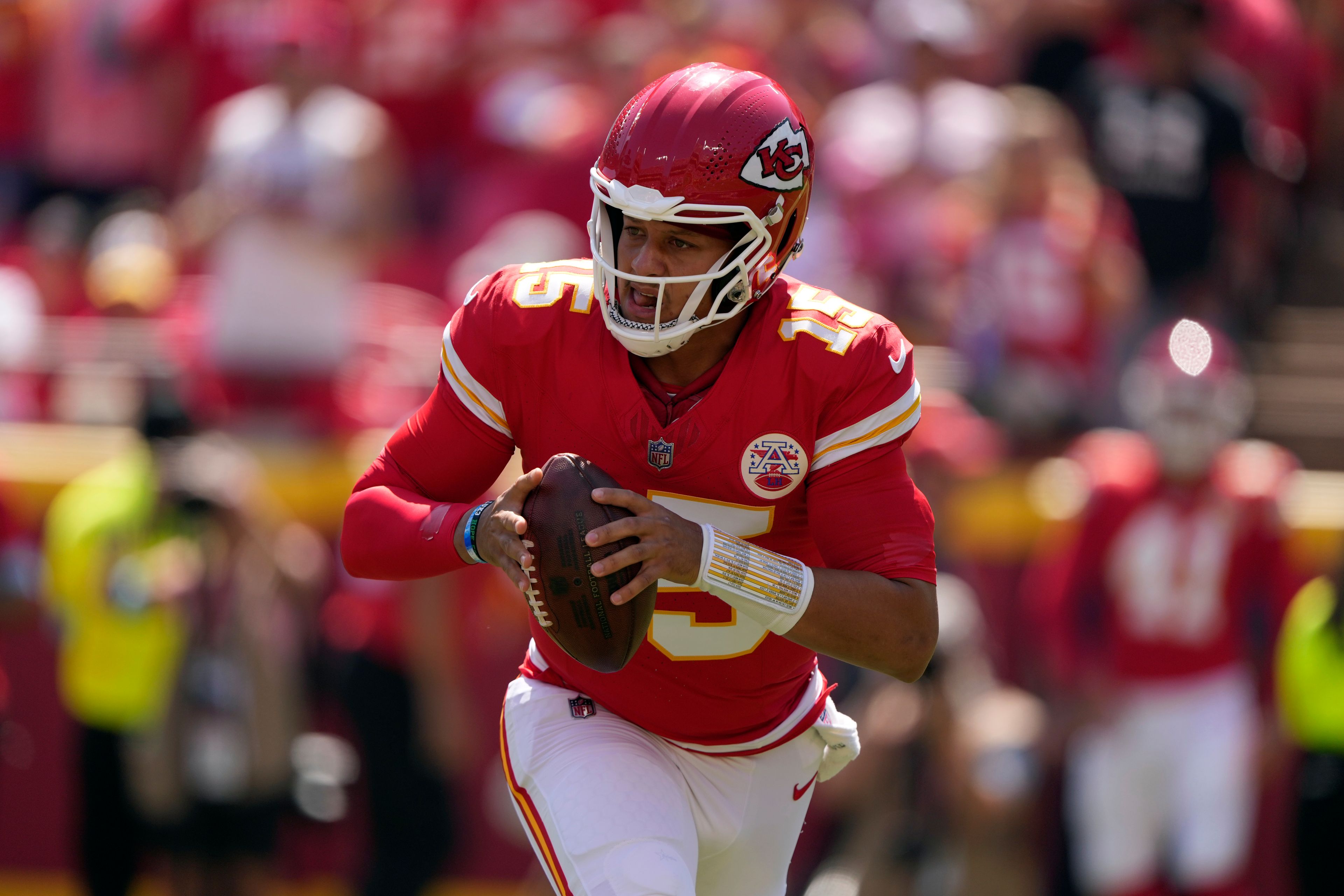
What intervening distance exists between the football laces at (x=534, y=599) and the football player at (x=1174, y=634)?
398 cm

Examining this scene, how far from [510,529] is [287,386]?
14.1ft

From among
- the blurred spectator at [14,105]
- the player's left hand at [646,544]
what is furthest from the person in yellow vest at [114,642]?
the player's left hand at [646,544]

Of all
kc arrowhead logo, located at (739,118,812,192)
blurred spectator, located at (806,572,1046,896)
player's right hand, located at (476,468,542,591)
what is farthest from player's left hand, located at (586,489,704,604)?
blurred spectator, located at (806,572,1046,896)

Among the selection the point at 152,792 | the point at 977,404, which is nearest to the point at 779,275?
the point at 977,404

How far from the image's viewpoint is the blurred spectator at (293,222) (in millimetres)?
6871

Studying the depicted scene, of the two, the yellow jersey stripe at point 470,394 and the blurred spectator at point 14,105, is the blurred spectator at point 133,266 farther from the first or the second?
the yellow jersey stripe at point 470,394

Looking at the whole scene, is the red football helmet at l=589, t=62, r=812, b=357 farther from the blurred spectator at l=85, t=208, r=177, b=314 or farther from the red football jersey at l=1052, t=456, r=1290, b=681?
the blurred spectator at l=85, t=208, r=177, b=314

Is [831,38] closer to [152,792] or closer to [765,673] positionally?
[152,792]

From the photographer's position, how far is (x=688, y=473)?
3070 mm

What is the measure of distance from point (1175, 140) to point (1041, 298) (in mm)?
995

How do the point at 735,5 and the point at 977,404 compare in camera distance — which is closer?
the point at 977,404

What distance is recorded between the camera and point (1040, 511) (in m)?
6.74

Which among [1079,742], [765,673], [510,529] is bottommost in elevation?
[1079,742]

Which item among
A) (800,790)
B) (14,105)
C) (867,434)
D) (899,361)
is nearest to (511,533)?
(867,434)
